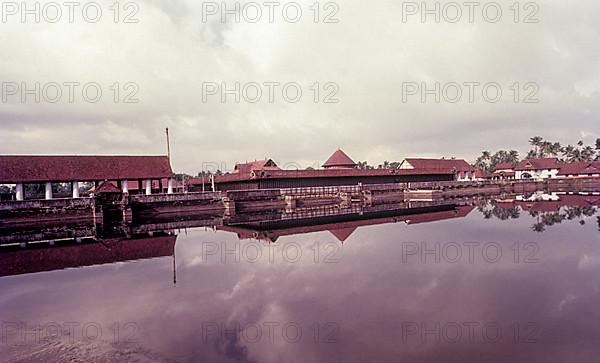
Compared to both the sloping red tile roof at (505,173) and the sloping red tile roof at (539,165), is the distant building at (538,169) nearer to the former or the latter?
the sloping red tile roof at (539,165)

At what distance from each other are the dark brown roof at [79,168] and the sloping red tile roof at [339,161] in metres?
29.3

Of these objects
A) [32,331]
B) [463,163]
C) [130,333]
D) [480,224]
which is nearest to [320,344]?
[130,333]

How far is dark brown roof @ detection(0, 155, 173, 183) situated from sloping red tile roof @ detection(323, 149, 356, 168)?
29.3 metres

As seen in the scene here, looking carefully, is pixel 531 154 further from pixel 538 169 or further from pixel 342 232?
pixel 342 232

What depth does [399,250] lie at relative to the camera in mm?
15508

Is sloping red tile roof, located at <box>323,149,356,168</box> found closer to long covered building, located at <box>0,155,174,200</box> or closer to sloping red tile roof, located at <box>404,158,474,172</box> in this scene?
sloping red tile roof, located at <box>404,158,474,172</box>

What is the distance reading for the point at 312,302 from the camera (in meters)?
9.12

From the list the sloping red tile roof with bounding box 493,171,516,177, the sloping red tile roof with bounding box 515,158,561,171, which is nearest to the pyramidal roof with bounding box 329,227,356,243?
the sloping red tile roof with bounding box 493,171,516,177

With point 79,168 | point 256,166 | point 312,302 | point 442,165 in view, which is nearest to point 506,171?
point 442,165

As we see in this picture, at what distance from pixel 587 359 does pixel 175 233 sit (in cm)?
2003

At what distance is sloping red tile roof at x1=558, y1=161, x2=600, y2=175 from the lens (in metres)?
78.9

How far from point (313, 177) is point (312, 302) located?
36.7 meters

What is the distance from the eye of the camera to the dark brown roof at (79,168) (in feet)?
107

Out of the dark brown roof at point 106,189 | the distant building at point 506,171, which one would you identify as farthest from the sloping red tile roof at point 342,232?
the distant building at point 506,171
